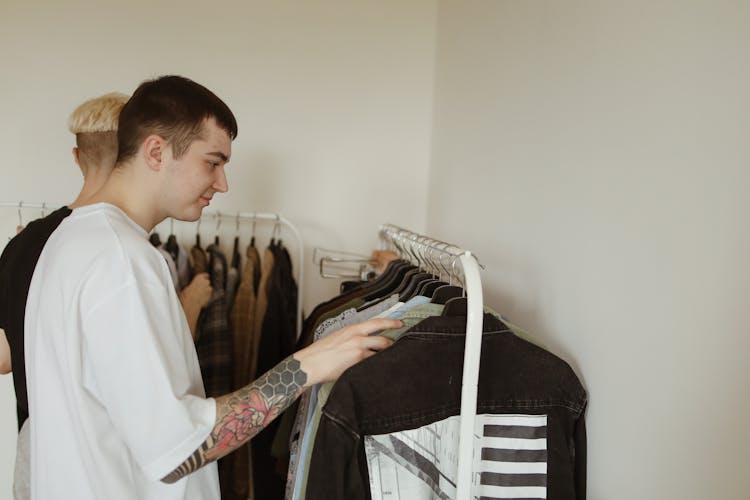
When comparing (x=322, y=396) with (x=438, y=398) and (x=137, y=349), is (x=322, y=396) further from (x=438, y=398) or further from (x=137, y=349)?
(x=137, y=349)

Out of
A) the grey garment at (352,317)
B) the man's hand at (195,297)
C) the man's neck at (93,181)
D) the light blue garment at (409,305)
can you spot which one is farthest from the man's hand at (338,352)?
the man's hand at (195,297)

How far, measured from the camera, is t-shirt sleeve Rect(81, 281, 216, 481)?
92cm

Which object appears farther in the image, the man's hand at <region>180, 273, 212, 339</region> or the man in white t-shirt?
the man's hand at <region>180, 273, 212, 339</region>

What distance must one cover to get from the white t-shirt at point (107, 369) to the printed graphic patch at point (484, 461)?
37cm

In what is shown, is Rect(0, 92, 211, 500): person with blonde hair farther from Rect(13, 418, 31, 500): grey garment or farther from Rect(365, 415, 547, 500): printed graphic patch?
Rect(365, 415, 547, 500): printed graphic patch

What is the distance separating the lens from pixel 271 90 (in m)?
2.50

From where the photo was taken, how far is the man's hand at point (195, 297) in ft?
6.54

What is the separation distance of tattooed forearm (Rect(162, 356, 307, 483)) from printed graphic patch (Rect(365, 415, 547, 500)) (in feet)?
0.76

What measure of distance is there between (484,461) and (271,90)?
73.6 inches

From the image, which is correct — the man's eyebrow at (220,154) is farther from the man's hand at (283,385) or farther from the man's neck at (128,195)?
the man's hand at (283,385)

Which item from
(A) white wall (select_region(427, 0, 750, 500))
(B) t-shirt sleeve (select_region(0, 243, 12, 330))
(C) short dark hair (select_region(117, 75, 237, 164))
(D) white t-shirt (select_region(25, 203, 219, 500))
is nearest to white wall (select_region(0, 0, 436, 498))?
(A) white wall (select_region(427, 0, 750, 500))

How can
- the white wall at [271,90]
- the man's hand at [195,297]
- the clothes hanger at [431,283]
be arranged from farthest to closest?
the white wall at [271,90], the man's hand at [195,297], the clothes hanger at [431,283]

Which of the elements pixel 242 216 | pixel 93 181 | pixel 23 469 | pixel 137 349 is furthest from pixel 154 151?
pixel 242 216

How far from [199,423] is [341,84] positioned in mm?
1892
